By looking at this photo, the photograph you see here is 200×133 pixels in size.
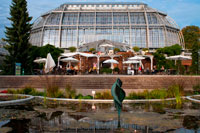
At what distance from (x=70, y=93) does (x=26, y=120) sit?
232 inches

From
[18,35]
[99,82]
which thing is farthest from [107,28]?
[99,82]

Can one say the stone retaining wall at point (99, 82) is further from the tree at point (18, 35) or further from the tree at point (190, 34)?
the tree at point (190, 34)

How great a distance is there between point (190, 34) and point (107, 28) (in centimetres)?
3115

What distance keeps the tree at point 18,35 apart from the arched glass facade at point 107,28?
70.0ft

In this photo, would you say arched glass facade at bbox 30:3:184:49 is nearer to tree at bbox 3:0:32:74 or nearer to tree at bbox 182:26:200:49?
tree at bbox 182:26:200:49

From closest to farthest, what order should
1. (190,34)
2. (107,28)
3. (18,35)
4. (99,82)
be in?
(99,82) → (18,35) → (107,28) → (190,34)

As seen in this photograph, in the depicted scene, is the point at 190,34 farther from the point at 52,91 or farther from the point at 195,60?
the point at 52,91

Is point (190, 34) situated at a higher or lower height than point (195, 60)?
higher

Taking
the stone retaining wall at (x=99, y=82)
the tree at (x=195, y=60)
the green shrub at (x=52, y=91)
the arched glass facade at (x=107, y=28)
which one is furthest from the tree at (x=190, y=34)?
the green shrub at (x=52, y=91)

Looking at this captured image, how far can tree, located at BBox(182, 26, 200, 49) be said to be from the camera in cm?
6489

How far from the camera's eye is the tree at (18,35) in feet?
98.8

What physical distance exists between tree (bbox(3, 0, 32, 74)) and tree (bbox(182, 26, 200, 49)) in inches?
2040

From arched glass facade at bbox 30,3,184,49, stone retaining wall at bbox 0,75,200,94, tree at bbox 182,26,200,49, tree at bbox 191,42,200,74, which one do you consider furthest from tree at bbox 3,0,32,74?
tree at bbox 182,26,200,49

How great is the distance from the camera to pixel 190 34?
6719cm
